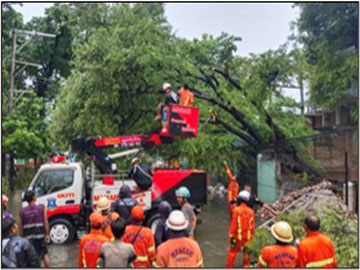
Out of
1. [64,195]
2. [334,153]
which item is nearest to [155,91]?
[64,195]

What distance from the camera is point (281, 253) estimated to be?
15.8ft

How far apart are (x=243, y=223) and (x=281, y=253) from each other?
118 inches

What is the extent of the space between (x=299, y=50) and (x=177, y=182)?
6.92m

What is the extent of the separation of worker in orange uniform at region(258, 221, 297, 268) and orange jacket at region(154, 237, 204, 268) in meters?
0.92

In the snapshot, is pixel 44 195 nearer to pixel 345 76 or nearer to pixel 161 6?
pixel 345 76

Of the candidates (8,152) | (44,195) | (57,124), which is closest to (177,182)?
(44,195)

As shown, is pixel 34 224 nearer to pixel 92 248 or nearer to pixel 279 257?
pixel 92 248

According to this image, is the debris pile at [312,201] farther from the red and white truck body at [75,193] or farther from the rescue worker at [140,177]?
the rescue worker at [140,177]

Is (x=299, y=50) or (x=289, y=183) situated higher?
(x=299, y=50)

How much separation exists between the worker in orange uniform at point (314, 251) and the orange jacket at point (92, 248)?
2336mm

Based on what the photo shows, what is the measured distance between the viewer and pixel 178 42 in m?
17.5

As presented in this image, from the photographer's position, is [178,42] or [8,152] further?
[8,152]

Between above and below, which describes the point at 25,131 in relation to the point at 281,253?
above

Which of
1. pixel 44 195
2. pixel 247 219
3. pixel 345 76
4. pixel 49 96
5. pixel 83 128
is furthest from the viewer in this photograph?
pixel 49 96
